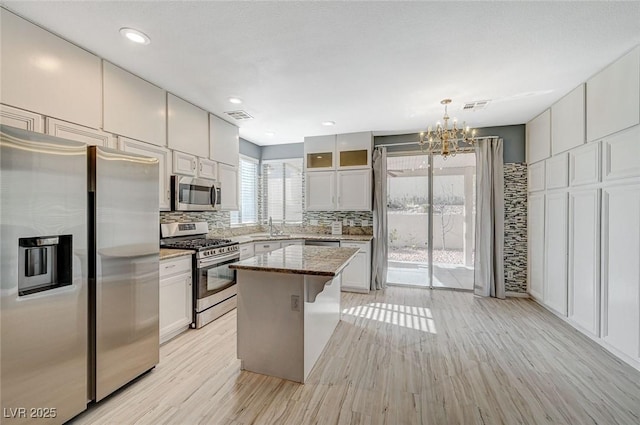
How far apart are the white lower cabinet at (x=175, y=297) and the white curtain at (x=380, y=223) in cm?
289

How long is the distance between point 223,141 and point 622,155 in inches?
175

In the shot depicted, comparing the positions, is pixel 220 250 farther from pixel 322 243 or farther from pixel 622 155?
pixel 622 155

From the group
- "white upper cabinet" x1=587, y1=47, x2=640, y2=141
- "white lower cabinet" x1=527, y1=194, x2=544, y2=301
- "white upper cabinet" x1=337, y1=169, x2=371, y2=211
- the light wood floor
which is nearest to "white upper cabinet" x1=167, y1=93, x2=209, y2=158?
the light wood floor

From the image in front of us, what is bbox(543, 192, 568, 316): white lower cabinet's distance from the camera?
3266mm

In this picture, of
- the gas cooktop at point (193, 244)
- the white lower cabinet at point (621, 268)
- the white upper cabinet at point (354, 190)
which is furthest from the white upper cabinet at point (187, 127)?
the white lower cabinet at point (621, 268)

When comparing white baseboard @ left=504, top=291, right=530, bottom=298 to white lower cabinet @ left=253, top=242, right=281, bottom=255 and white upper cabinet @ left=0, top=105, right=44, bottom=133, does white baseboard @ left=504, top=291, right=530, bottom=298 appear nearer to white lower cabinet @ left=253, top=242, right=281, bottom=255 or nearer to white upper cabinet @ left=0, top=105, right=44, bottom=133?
white lower cabinet @ left=253, top=242, right=281, bottom=255

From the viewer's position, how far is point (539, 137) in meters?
3.85

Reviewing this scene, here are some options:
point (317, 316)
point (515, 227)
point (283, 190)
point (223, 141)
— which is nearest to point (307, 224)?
point (283, 190)

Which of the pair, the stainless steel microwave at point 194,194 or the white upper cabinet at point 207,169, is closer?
the stainless steel microwave at point 194,194

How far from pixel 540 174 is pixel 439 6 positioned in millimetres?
3191

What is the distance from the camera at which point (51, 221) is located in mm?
1582

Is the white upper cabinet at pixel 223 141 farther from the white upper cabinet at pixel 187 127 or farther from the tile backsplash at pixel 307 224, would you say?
the tile backsplash at pixel 307 224

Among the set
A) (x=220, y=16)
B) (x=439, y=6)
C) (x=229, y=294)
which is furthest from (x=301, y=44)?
(x=229, y=294)

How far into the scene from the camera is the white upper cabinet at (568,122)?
294cm
